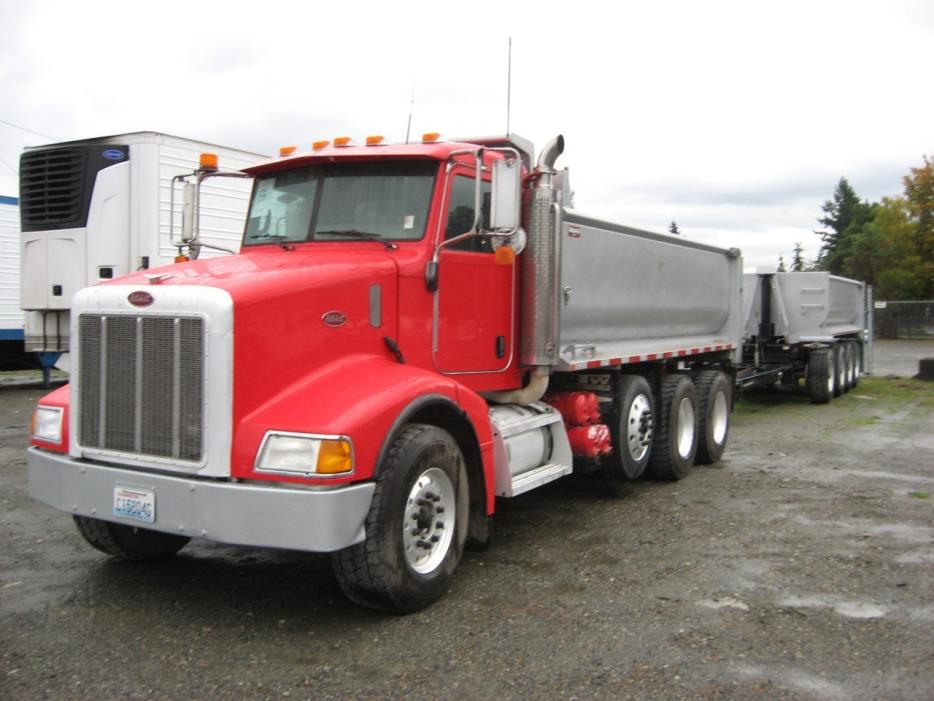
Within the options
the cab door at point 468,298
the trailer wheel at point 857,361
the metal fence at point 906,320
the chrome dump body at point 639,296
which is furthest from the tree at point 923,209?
the cab door at point 468,298

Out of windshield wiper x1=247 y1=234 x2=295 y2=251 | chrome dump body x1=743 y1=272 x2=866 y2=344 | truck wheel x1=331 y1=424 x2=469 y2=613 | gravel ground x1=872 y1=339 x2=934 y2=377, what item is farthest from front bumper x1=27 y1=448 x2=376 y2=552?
gravel ground x1=872 y1=339 x2=934 y2=377

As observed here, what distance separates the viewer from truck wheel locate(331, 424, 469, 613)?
452cm

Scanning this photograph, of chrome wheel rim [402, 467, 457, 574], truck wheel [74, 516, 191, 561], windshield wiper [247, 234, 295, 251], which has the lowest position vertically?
truck wheel [74, 516, 191, 561]

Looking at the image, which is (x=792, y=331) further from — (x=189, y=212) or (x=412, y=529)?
(x=412, y=529)

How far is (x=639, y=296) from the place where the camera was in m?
8.16

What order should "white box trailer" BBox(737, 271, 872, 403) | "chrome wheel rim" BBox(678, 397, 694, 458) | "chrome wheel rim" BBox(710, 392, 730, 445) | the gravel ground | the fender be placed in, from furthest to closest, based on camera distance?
the gravel ground → "white box trailer" BBox(737, 271, 872, 403) → "chrome wheel rim" BBox(710, 392, 730, 445) → "chrome wheel rim" BBox(678, 397, 694, 458) → the fender

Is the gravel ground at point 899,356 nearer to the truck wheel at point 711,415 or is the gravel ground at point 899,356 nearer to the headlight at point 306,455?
the truck wheel at point 711,415

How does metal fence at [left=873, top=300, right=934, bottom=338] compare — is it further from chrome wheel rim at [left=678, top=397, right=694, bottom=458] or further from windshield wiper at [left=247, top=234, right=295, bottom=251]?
windshield wiper at [left=247, top=234, right=295, bottom=251]

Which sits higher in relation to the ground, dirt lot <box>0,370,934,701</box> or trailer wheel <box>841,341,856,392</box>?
trailer wheel <box>841,341,856,392</box>

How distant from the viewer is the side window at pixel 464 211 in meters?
5.74

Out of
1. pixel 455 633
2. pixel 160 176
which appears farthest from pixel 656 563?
pixel 160 176

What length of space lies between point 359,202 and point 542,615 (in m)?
2.82

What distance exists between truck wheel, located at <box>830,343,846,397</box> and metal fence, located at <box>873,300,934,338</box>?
2587 centimetres

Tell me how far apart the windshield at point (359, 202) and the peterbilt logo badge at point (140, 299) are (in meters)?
1.40
